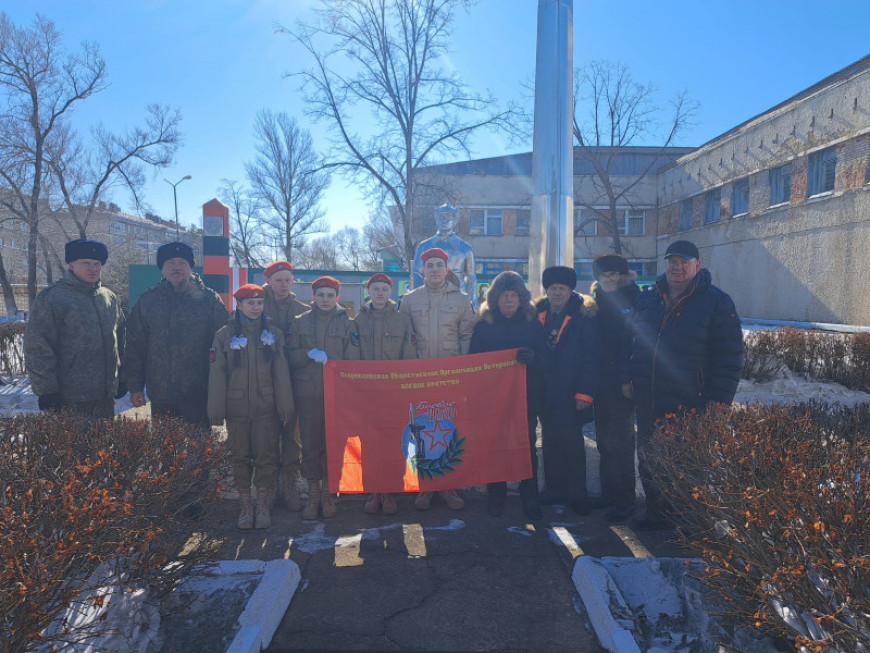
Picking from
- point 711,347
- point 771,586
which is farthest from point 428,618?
point 711,347

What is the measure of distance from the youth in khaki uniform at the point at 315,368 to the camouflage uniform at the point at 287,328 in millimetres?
112

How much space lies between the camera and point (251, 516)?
4.53m

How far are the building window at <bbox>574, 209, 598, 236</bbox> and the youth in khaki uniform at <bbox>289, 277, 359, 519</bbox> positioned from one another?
1235 inches

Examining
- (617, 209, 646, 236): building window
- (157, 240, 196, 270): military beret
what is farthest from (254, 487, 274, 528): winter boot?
(617, 209, 646, 236): building window

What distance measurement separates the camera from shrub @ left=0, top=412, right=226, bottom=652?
1.94 m

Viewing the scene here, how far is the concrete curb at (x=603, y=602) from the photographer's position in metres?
2.72

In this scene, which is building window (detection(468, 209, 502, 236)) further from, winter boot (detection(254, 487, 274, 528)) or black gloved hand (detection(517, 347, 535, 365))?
winter boot (detection(254, 487, 274, 528))

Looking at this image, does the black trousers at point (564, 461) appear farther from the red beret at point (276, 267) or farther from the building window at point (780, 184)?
the building window at point (780, 184)

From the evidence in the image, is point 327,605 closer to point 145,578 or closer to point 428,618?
point 428,618

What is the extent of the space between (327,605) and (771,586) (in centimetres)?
232

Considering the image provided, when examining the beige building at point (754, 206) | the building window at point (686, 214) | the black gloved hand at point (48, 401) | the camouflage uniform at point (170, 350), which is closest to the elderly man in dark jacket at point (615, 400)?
the camouflage uniform at point (170, 350)

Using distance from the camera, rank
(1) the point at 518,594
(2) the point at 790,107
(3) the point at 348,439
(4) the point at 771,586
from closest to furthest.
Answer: (4) the point at 771,586 → (1) the point at 518,594 → (3) the point at 348,439 → (2) the point at 790,107

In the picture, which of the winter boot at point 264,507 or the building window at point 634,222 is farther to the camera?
the building window at point 634,222

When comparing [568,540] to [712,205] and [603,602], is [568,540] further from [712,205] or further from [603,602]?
[712,205]
